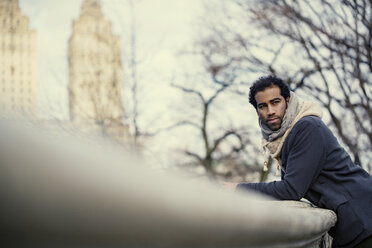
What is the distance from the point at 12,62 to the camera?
101ft

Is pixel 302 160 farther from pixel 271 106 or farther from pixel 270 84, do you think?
pixel 270 84

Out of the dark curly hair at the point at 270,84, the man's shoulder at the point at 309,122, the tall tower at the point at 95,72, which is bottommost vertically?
the man's shoulder at the point at 309,122

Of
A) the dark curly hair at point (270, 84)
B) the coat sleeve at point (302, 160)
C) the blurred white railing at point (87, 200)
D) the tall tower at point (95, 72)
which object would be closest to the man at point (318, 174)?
the coat sleeve at point (302, 160)

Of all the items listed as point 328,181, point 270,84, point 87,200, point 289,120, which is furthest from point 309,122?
point 87,200

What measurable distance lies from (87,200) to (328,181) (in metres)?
2.33

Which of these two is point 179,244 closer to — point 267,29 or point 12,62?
point 267,29

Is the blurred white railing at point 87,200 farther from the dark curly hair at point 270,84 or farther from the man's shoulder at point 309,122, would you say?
the dark curly hair at point 270,84

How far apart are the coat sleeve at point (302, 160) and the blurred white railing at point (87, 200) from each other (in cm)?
207

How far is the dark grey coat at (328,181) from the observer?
7.50 ft

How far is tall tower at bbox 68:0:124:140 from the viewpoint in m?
14.7

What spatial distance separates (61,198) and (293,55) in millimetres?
13658

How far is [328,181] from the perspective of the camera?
247 centimetres

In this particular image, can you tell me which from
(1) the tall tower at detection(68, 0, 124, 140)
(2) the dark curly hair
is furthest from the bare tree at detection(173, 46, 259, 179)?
(2) the dark curly hair

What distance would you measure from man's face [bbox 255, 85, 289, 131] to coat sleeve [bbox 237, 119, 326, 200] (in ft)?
0.91
